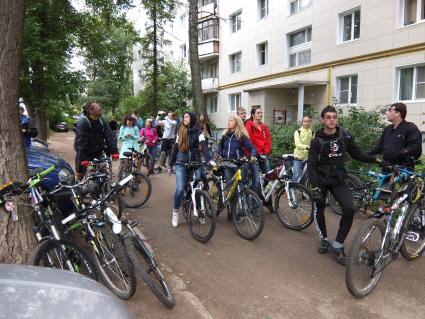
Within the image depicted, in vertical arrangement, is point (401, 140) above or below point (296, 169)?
above

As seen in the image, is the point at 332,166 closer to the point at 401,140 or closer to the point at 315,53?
the point at 401,140

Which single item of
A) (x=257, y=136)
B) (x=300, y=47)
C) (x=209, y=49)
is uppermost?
(x=209, y=49)

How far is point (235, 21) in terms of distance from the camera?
2502 centimetres

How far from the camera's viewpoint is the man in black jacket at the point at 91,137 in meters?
6.26

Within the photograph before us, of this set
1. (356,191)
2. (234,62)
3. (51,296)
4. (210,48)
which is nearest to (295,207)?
(356,191)

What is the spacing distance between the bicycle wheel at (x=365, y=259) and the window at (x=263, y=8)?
19.8 meters

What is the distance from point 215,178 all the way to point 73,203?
98.9 inches

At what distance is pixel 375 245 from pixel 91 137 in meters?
4.64

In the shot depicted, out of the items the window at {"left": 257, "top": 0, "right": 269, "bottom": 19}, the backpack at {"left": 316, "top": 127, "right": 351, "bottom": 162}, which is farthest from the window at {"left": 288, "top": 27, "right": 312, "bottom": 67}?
the backpack at {"left": 316, "top": 127, "right": 351, "bottom": 162}

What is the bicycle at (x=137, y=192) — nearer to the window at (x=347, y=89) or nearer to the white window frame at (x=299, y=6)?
the window at (x=347, y=89)

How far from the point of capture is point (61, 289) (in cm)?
201

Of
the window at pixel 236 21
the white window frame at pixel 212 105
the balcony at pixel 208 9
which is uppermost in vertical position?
the balcony at pixel 208 9

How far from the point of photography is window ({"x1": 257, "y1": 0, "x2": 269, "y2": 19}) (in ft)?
70.8

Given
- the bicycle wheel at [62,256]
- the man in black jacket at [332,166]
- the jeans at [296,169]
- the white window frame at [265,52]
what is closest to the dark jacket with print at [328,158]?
the man in black jacket at [332,166]
